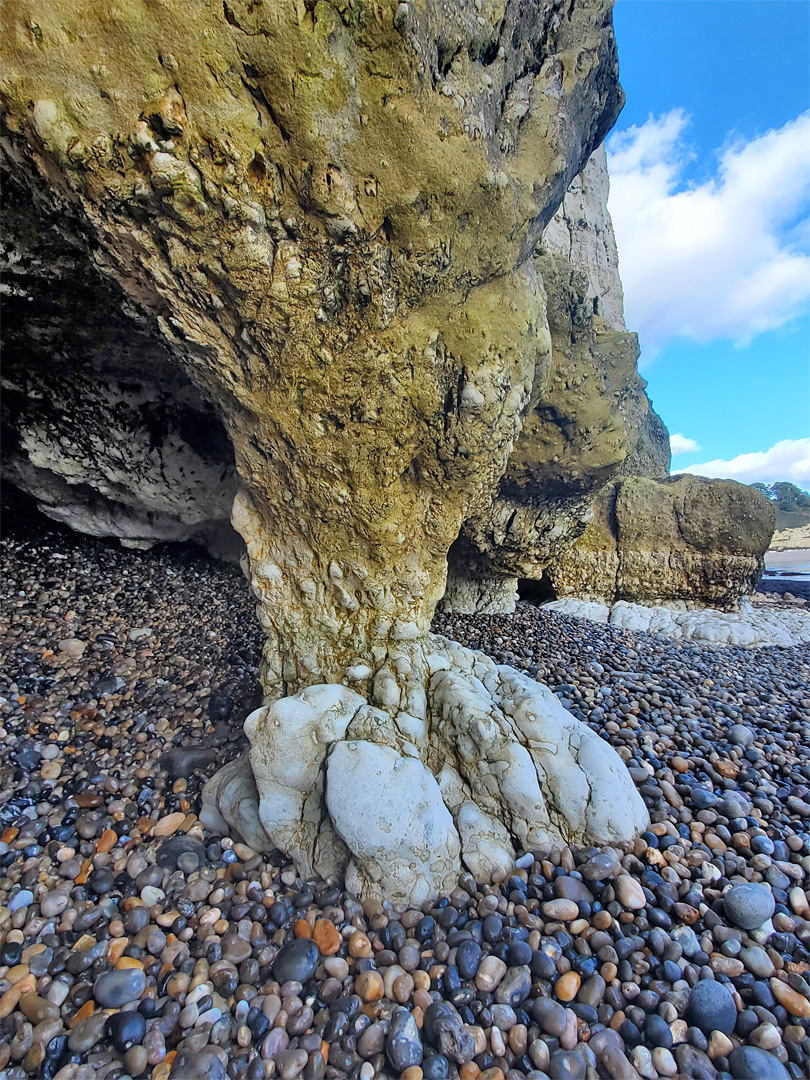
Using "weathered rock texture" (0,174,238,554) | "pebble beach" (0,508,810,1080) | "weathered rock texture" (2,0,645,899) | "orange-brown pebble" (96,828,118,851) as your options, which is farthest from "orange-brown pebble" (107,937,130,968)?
"weathered rock texture" (0,174,238,554)

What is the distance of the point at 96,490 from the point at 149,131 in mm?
4260

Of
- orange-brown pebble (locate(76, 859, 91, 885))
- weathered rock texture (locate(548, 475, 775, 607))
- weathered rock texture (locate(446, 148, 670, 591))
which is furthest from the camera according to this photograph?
weathered rock texture (locate(548, 475, 775, 607))

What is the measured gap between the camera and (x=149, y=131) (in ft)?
7.65

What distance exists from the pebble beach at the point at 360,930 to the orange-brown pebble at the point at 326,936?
0.07ft

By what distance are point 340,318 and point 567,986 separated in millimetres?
3939

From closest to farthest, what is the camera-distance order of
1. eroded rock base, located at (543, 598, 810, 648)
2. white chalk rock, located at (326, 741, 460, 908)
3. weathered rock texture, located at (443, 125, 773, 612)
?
1. white chalk rock, located at (326, 741, 460, 908)
2. weathered rock texture, located at (443, 125, 773, 612)
3. eroded rock base, located at (543, 598, 810, 648)

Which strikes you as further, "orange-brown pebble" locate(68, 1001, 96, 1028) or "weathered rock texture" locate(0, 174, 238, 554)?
"weathered rock texture" locate(0, 174, 238, 554)

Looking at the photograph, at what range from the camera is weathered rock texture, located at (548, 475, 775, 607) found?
1124cm

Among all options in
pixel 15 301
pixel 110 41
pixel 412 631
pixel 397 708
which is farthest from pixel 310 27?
pixel 397 708

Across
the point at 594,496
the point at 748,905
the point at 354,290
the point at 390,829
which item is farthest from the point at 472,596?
the point at 354,290

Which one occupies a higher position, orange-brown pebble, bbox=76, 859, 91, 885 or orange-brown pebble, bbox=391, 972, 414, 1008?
orange-brown pebble, bbox=76, 859, 91, 885

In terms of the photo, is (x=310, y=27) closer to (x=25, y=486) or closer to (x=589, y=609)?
(x=25, y=486)

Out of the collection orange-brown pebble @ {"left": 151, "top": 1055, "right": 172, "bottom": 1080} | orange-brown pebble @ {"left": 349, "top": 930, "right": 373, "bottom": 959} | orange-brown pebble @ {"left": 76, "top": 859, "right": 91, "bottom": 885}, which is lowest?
orange-brown pebble @ {"left": 151, "top": 1055, "right": 172, "bottom": 1080}

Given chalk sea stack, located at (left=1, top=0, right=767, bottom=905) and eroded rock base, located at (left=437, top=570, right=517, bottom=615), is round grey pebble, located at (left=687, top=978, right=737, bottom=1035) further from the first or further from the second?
eroded rock base, located at (left=437, top=570, right=517, bottom=615)
